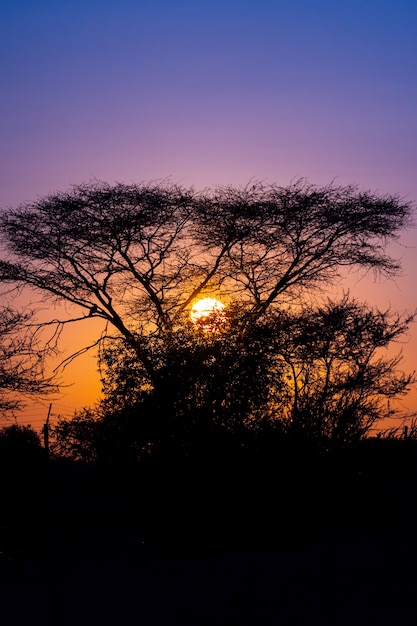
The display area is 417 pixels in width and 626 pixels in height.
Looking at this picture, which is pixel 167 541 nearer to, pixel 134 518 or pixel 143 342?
pixel 134 518

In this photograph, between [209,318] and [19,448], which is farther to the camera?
[19,448]

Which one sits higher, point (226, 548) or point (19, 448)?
point (19, 448)

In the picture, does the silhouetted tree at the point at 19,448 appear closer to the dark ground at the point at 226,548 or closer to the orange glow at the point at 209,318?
the dark ground at the point at 226,548

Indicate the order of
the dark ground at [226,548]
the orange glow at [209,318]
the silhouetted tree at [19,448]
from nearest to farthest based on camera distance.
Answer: the dark ground at [226,548] → the orange glow at [209,318] → the silhouetted tree at [19,448]

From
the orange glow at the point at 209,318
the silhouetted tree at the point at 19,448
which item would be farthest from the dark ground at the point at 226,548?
the silhouetted tree at the point at 19,448

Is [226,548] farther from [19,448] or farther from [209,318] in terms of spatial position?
[19,448]

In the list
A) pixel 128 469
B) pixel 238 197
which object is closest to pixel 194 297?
pixel 238 197

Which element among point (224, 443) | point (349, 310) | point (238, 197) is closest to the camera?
point (224, 443)

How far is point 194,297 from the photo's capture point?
1213 inches

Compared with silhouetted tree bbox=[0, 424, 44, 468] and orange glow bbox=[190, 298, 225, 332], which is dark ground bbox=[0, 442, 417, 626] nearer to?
orange glow bbox=[190, 298, 225, 332]

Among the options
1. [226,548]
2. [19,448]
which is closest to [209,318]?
[226,548]

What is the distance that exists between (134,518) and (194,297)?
23.7ft

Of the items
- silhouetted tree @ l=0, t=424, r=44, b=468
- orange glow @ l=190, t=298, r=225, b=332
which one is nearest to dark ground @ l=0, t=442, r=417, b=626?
orange glow @ l=190, t=298, r=225, b=332

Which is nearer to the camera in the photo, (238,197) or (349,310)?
(238,197)
